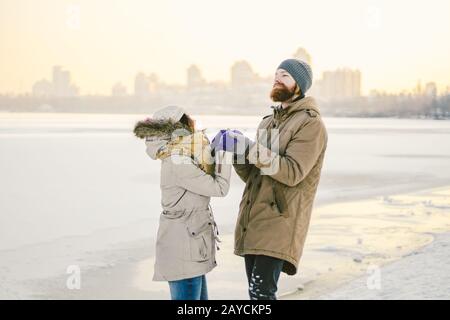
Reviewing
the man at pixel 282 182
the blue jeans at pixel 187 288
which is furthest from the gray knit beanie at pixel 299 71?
the blue jeans at pixel 187 288

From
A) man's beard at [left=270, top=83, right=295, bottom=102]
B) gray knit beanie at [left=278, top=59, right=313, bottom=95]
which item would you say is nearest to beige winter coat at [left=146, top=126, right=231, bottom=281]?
man's beard at [left=270, top=83, right=295, bottom=102]

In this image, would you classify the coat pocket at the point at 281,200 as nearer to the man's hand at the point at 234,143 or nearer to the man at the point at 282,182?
the man at the point at 282,182

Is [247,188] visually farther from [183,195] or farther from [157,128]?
[157,128]

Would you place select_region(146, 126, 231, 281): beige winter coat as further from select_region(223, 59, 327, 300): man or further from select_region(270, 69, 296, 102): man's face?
select_region(270, 69, 296, 102): man's face

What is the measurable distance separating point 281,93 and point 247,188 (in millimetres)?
444

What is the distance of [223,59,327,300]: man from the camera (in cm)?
241

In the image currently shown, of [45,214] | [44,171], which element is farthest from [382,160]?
[45,214]

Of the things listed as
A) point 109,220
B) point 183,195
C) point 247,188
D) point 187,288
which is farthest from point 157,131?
point 109,220

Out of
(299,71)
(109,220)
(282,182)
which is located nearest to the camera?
(282,182)

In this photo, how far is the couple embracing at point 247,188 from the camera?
248 cm

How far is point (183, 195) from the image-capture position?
2.55 metres

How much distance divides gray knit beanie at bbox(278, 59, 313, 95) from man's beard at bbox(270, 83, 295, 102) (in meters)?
0.05
